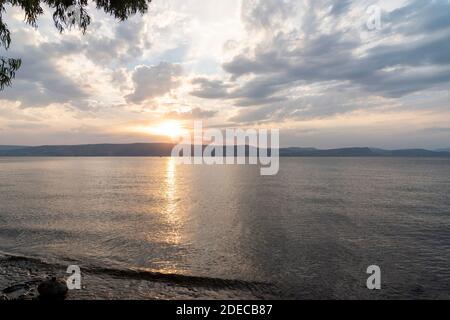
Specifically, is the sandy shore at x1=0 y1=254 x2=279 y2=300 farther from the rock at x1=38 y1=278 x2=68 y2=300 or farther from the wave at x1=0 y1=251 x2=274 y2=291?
the rock at x1=38 y1=278 x2=68 y2=300

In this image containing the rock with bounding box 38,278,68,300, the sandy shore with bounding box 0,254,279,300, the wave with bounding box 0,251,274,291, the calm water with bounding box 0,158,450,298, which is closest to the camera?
the rock with bounding box 38,278,68,300

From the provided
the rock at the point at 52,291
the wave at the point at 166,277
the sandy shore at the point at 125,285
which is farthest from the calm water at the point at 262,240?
the rock at the point at 52,291

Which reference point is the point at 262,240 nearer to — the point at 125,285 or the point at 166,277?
the point at 166,277

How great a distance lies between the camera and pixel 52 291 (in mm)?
21625

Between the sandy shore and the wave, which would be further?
the wave

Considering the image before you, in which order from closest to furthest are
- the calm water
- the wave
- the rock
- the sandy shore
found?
the rock, the sandy shore, the wave, the calm water

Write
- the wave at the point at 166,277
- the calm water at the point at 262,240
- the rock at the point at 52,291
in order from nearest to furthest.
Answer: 1. the rock at the point at 52,291
2. the wave at the point at 166,277
3. the calm water at the point at 262,240

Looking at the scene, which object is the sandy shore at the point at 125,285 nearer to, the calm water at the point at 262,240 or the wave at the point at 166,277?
the wave at the point at 166,277

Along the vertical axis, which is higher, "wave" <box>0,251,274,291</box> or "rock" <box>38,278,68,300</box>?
"rock" <box>38,278,68,300</box>

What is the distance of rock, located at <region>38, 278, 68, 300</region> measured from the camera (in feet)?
70.2

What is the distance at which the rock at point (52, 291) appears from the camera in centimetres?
2139

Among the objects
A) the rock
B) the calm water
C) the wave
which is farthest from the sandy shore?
the calm water
